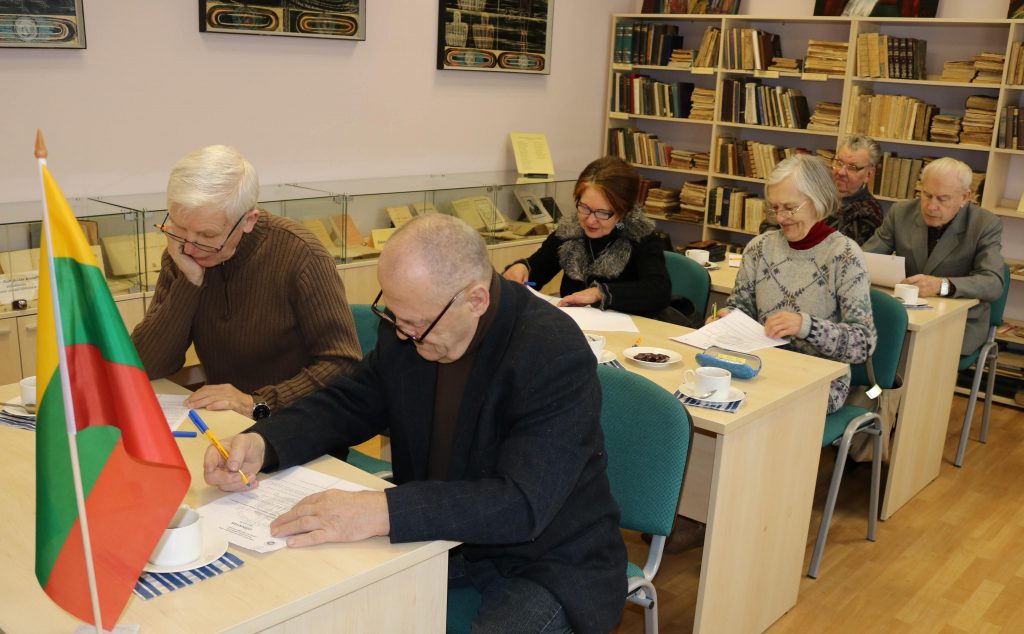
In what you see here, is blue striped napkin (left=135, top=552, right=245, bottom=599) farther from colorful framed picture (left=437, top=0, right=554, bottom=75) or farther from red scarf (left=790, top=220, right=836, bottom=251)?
colorful framed picture (left=437, top=0, right=554, bottom=75)

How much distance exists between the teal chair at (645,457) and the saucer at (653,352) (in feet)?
1.90

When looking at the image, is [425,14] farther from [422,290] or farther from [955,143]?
[422,290]

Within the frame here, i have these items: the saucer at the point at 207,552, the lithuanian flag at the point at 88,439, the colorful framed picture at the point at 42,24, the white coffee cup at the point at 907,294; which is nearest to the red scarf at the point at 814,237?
the white coffee cup at the point at 907,294

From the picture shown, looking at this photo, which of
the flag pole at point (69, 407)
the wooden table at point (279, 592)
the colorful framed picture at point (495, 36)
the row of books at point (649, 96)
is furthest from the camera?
the row of books at point (649, 96)

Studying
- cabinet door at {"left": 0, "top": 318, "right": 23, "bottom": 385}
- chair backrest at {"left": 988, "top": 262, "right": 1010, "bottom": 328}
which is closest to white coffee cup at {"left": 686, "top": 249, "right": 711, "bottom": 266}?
chair backrest at {"left": 988, "top": 262, "right": 1010, "bottom": 328}

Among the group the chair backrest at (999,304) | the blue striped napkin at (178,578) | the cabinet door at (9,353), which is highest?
the blue striped napkin at (178,578)

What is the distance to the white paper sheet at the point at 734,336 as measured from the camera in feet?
10.2

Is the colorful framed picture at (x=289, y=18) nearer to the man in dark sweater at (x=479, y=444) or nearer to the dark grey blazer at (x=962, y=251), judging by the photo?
the dark grey blazer at (x=962, y=251)

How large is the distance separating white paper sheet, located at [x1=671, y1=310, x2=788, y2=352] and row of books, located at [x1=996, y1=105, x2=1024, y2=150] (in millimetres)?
2671

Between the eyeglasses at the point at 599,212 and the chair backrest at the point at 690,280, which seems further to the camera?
the chair backrest at the point at 690,280

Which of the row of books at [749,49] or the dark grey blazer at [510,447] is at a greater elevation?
the row of books at [749,49]

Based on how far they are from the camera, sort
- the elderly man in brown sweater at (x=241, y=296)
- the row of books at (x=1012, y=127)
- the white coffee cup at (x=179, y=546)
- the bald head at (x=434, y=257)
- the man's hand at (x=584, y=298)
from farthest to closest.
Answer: the row of books at (x=1012, y=127), the man's hand at (x=584, y=298), the elderly man in brown sweater at (x=241, y=296), the bald head at (x=434, y=257), the white coffee cup at (x=179, y=546)

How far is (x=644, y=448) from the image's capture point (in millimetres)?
2197

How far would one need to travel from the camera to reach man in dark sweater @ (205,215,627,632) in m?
1.67
